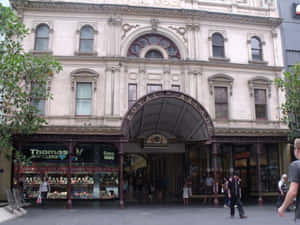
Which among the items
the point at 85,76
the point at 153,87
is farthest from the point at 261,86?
the point at 85,76

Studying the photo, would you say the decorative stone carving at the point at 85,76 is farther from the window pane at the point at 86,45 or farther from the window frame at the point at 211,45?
the window frame at the point at 211,45

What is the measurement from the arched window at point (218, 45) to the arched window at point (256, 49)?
7.64 ft

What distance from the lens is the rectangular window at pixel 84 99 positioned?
20891mm

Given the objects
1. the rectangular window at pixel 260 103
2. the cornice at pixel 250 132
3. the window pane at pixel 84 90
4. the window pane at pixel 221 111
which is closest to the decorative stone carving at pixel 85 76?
the window pane at pixel 84 90

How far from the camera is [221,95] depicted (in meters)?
22.4

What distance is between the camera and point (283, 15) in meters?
25.2

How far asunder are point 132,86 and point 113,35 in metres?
3.63

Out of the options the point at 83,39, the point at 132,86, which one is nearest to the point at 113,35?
the point at 83,39

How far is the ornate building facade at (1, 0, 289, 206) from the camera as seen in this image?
818 inches

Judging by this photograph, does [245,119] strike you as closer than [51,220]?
No

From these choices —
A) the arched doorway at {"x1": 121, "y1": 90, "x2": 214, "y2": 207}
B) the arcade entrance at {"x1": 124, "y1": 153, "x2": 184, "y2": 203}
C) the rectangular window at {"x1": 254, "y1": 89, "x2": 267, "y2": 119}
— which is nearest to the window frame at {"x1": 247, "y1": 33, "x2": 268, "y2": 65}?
the rectangular window at {"x1": 254, "y1": 89, "x2": 267, "y2": 119}

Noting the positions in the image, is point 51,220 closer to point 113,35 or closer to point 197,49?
point 113,35

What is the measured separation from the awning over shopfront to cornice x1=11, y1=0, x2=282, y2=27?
6941 millimetres

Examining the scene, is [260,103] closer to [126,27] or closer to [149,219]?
[126,27]
